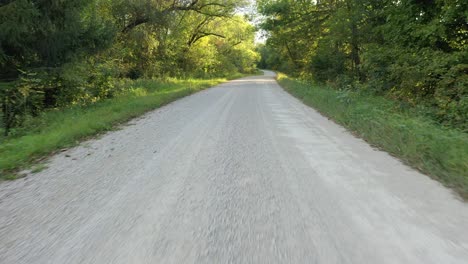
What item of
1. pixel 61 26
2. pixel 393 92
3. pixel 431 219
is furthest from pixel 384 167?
pixel 61 26

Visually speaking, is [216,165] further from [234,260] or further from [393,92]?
[393,92]

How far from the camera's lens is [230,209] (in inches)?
133

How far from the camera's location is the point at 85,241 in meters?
2.76

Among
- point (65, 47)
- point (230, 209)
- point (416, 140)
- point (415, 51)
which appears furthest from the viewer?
point (65, 47)

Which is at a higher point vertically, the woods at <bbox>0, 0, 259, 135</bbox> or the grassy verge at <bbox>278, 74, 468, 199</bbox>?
the woods at <bbox>0, 0, 259, 135</bbox>

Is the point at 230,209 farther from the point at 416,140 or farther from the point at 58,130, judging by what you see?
the point at 58,130

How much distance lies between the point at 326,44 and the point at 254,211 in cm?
2023

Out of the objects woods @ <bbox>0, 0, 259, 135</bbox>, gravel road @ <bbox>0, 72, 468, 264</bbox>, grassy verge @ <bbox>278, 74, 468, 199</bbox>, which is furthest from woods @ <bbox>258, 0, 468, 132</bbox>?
woods @ <bbox>0, 0, 259, 135</bbox>

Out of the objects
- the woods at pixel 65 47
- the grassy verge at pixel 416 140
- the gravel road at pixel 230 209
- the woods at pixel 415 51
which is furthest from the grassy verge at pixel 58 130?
the woods at pixel 415 51

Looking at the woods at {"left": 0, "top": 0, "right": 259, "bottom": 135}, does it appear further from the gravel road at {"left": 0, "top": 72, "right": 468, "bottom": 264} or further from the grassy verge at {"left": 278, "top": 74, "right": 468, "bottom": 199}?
the grassy verge at {"left": 278, "top": 74, "right": 468, "bottom": 199}

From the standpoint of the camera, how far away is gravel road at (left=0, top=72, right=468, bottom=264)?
2600 millimetres

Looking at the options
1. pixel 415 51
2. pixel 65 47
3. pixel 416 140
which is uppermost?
pixel 65 47

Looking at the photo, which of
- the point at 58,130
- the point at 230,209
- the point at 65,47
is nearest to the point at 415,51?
the point at 230,209

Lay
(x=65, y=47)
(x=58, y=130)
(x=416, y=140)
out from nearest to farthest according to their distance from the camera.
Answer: (x=416, y=140) < (x=58, y=130) < (x=65, y=47)
